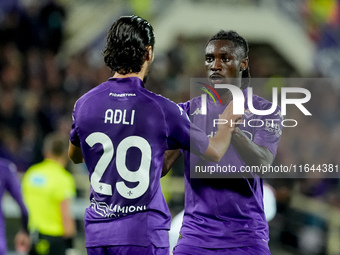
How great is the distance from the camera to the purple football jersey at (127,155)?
11.5 feet

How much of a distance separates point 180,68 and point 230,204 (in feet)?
30.1

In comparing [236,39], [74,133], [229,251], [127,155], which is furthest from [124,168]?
[236,39]

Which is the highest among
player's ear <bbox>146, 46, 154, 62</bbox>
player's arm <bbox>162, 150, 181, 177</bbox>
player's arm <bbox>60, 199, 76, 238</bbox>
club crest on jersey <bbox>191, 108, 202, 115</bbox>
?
player's ear <bbox>146, 46, 154, 62</bbox>

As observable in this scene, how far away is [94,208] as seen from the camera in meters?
3.63

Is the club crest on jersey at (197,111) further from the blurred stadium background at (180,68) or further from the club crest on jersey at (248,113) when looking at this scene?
the blurred stadium background at (180,68)

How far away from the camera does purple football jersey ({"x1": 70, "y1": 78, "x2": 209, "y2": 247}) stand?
351 cm

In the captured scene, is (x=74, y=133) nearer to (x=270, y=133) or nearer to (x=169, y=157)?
(x=169, y=157)

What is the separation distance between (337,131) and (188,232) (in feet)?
30.5

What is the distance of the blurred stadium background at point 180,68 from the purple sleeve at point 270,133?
5.66 m

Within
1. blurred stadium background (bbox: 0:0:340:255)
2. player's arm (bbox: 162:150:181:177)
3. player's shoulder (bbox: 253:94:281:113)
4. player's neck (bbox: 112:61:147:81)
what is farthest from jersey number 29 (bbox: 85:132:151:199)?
blurred stadium background (bbox: 0:0:340:255)

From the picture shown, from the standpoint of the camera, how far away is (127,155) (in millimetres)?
3508

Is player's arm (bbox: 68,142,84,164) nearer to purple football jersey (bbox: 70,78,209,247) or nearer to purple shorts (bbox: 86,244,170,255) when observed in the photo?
purple football jersey (bbox: 70,78,209,247)

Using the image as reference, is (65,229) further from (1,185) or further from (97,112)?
(97,112)

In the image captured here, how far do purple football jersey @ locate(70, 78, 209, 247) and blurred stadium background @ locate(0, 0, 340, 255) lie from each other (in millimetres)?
6069
